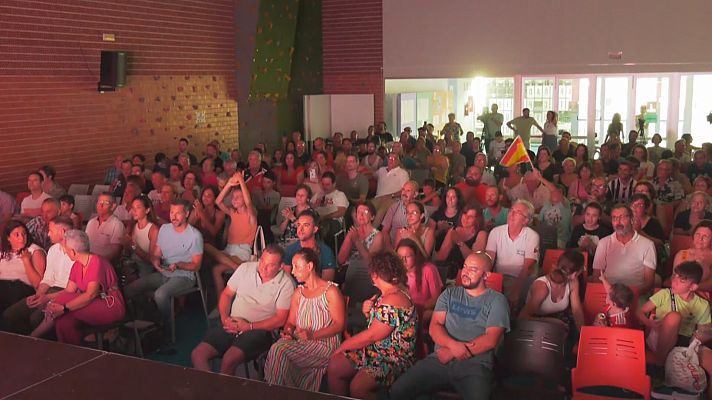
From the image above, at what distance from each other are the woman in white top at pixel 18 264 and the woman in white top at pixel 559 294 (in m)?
4.04

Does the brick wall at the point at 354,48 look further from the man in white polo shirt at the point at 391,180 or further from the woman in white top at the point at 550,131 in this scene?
the man in white polo shirt at the point at 391,180

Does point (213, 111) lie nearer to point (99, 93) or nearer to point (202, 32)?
point (202, 32)

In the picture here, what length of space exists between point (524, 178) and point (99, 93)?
6808mm

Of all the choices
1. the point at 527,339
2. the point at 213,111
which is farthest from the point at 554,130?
the point at 527,339

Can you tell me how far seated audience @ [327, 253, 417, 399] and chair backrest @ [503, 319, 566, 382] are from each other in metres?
0.69

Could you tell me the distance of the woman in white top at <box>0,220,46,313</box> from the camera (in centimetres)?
661

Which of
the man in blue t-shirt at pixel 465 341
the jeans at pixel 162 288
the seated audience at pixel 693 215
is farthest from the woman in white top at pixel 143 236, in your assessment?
the seated audience at pixel 693 215

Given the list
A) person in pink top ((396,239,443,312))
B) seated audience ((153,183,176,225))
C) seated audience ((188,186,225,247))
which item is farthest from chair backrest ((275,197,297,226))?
person in pink top ((396,239,443,312))

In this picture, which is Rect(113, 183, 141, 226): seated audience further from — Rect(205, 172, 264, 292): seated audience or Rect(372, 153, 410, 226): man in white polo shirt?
Rect(372, 153, 410, 226): man in white polo shirt

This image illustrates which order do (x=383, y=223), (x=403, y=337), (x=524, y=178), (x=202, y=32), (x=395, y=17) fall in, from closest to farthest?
(x=403, y=337) → (x=383, y=223) → (x=524, y=178) → (x=202, y=32) → (x=395, y=17)

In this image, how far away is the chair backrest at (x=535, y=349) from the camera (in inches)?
204

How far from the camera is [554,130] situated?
615 inches

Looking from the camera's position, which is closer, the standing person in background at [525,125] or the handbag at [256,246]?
the handbag at [256,246]

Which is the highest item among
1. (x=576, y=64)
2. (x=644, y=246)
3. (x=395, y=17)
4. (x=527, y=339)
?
(x=395, y=17)
